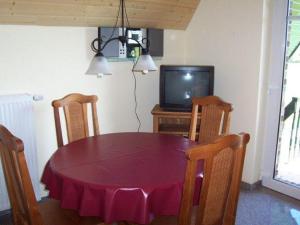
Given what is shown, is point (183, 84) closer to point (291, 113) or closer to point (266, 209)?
point (291, 113)

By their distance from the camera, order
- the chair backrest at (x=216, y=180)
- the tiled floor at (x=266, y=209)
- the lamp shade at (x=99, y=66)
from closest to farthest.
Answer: the chair backrest at (x=216, y=180)
the lamp shade at (x=99, y=66)
the tiled floor at (x=266, y=209)

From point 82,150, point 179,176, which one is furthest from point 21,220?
point 179,176

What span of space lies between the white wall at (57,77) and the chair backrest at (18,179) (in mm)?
1144

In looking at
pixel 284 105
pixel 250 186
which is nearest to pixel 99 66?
pixel 284 105

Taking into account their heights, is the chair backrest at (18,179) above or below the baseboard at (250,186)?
above

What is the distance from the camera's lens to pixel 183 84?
3.26m

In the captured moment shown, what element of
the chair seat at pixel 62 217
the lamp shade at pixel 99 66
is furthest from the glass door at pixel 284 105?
the chair seat at pixel 62 217

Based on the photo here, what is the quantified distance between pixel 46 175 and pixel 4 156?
356 mm

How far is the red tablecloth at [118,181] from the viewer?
1.54 meters

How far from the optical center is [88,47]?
298 cm

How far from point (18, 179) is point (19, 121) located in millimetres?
1137

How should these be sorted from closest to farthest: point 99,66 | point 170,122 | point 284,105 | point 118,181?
point 118,181
point 99,66
point 284,105
point 170,122

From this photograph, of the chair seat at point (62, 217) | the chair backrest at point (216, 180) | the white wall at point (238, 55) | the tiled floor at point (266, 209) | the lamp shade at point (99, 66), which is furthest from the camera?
the white wall at point (238, 55)

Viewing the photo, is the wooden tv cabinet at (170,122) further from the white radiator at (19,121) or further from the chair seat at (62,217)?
the chair seat at (62,217)
